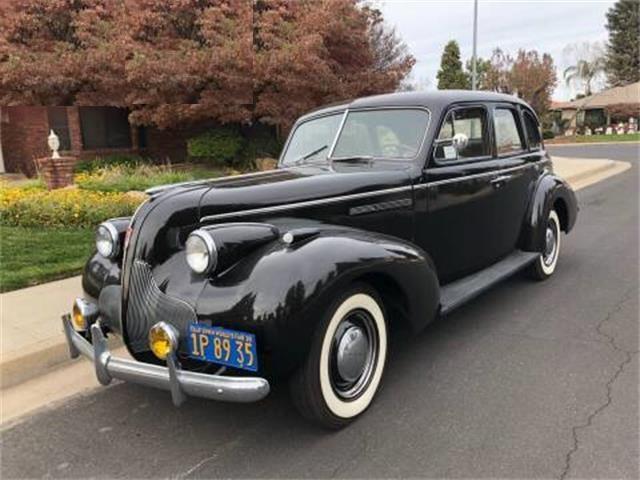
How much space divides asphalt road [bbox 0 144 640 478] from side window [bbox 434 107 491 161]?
4.52 feet

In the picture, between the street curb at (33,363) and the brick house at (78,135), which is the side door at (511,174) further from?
the brick house at (78,135)

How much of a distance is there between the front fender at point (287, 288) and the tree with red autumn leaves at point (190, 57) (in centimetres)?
1111

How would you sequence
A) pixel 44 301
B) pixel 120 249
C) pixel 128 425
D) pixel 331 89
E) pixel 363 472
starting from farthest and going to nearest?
pixel 331 89 < pixel 44 301 < pixel 120 249 < pixel 128 425 < pixel 363 472

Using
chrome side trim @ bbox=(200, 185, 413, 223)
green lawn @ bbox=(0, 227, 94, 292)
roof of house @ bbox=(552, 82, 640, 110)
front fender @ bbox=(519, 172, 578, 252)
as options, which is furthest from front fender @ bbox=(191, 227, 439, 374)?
roof of house @ bbox=(552, 82, 640, 110)

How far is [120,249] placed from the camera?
367cm

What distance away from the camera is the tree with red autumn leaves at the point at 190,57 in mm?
13711

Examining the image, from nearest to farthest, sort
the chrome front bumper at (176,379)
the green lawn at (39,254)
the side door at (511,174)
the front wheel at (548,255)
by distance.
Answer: the chrome front bumper at (176,379)
the side door at (511,174)
the front wheel at (548,255)
the green lawn at (39,254)

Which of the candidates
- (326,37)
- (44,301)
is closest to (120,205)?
(44,301)

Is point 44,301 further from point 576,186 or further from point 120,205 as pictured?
point 576,186

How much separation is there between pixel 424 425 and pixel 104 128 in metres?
16.3

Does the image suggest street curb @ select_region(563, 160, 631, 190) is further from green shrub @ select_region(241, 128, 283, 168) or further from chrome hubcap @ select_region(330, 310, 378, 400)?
chrome hubcap @ select_region(330, 310, 378, 400)

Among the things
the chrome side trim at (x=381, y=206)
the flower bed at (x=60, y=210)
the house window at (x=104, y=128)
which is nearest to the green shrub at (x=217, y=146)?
the house window at (x=104, y=128)

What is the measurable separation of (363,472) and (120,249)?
198 centimetres

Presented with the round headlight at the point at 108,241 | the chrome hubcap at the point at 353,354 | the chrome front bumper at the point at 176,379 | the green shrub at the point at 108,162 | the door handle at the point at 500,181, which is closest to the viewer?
the chrome front bumper at the point at 176,379
